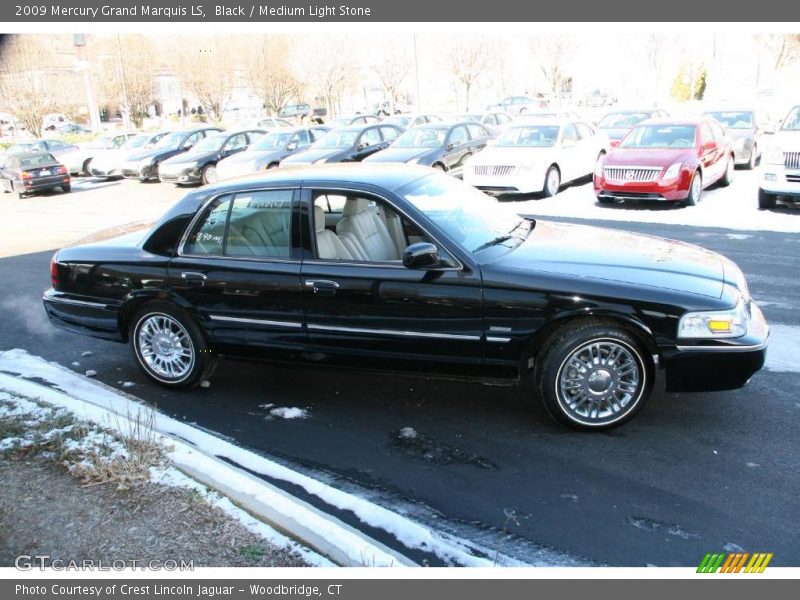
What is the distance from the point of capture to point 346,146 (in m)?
17.5

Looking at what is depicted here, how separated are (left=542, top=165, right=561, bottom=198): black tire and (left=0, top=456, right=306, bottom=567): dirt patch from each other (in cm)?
1189

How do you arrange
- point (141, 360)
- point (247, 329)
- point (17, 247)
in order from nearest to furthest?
point (247, 329) → point (141, 360) → point (17, 247)

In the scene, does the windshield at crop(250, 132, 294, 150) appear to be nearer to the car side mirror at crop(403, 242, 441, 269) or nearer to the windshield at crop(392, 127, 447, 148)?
the windshield at crop(392, 127, 447, 148)

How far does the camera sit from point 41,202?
1981 cm

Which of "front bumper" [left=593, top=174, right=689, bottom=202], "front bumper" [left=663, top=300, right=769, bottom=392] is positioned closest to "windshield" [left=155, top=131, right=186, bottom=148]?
"front bumper" [left=593, top=174, right=689, bottom=202]

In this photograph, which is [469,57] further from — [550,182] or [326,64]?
[550,182]

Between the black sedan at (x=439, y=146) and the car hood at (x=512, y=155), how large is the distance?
125cm

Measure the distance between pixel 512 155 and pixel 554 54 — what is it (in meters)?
29.3

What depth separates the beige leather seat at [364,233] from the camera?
4.88 m

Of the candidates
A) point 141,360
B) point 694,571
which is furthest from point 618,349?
point 141,360

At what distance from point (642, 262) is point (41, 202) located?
64.6 ft

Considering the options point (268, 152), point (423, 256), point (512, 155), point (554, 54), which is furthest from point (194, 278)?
point (554, 54)

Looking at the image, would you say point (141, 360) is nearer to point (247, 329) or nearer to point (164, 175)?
point (247, 329)

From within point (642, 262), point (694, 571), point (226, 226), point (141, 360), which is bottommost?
point (694, 571)
